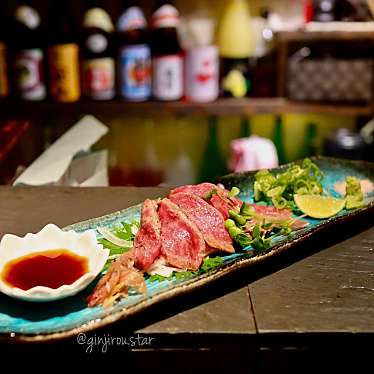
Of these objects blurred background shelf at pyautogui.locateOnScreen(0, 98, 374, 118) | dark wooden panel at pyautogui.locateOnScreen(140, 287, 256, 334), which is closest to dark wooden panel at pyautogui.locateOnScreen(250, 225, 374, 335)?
dark wooden panel at pyautogui.locateOnScreen(140, 287, 256, 334)

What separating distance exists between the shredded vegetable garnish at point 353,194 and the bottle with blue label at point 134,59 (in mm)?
1216

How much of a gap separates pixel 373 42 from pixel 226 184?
116 centimetres

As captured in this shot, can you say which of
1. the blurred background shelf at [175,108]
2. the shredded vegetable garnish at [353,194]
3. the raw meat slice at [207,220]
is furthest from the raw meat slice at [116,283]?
the blurred background shelf at [175,108]

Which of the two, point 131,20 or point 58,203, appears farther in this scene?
point 131,20

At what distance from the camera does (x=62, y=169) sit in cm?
185

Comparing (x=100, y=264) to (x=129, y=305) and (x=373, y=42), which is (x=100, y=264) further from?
(x=373, y=42)

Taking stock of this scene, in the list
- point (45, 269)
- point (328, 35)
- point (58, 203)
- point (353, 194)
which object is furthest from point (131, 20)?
point (45, 269)

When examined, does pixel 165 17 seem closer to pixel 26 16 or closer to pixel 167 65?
pixel 167 65

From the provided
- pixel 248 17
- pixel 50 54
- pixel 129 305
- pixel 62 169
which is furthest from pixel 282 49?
pixel 129 305

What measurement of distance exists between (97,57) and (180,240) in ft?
5.14

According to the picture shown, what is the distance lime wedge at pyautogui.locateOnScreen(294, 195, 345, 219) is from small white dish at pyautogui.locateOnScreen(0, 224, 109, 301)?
52cm

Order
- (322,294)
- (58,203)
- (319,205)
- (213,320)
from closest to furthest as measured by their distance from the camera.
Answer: (213,320)
(322,294)
(319,205)
(58,203)

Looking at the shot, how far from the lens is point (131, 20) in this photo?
252cm

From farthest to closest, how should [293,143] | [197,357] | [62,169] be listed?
[293,143], [62,169], [197,357]
